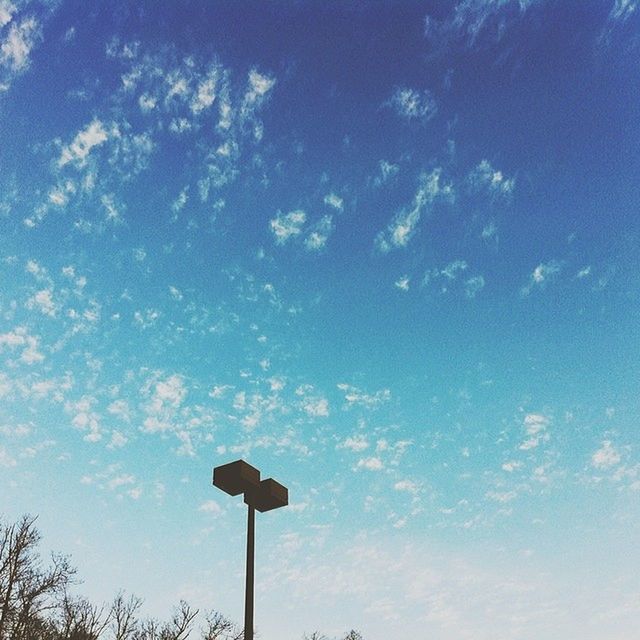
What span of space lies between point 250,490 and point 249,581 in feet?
4.50

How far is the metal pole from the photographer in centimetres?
749

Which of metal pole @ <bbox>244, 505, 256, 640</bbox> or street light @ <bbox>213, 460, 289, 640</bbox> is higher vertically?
street light @ <bbox>213, 460, 289, 640</bbox>

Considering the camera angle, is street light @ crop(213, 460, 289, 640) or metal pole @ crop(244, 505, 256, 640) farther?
street light @ crop(213, 460, 289, 640)

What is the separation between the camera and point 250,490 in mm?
8633

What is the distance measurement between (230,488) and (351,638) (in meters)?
59.0

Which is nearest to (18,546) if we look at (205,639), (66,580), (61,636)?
(66,580)

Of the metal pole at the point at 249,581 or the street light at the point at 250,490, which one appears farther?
the street light at the point at 250,490

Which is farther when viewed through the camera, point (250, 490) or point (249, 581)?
point (250, 490)

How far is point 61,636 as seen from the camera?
31844mm

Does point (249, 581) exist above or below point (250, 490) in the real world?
below

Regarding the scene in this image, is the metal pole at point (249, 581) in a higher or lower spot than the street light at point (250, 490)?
lower

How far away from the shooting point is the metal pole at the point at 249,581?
24.6 ft

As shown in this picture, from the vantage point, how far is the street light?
820 cm

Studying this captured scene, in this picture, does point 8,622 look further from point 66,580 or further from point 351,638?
point 351,638
